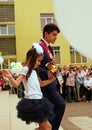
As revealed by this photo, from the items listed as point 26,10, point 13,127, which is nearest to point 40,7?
point 26,10

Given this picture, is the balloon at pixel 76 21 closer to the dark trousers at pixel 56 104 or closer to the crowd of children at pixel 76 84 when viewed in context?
the dark trousers at pixel 56 104

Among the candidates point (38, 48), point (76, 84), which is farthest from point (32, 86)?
point (76, 84)

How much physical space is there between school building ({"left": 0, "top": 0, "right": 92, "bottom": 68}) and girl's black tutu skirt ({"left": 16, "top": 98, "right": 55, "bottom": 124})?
23323 mm

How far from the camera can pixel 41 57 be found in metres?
3.38

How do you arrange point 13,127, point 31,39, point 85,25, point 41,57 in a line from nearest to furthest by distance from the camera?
point 85,25
point 41,57
point 13,127
point 31,39

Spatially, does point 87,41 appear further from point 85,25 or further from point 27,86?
point 27,86

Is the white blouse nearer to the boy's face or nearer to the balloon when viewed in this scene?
the boy's face

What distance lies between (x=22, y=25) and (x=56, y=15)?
84.0ft

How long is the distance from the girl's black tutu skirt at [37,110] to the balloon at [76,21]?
150cm

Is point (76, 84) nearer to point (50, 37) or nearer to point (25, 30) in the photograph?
point (50, 37)

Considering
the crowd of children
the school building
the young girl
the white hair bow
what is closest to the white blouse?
the young girl

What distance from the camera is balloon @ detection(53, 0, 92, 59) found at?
1917mm

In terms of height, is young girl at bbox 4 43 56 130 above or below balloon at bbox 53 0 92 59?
below

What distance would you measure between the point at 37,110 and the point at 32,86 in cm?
23
